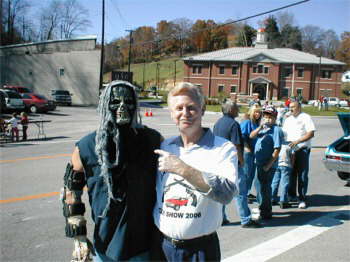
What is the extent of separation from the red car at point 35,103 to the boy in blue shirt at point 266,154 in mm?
25047

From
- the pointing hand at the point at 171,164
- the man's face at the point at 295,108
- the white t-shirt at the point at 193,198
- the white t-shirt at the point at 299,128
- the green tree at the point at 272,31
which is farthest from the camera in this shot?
the green tree at the point at 272,31

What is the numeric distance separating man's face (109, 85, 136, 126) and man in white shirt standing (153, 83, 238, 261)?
0.31 meters

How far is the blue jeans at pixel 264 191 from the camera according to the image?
559 cm

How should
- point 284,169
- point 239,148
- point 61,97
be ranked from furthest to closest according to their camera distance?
1. point 61,97
2. point 284,169
3. point 239,148

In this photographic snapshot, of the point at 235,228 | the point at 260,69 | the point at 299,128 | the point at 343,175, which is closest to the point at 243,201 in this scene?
the point at 235,228

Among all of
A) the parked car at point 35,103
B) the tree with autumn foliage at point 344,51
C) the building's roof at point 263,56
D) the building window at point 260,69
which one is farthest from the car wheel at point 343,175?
the tree with autumn foliage at point 344,51

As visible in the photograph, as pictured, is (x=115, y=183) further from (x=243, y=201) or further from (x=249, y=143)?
(x=249, y=143)

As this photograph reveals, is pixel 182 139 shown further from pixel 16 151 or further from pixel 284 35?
pixel 284 35

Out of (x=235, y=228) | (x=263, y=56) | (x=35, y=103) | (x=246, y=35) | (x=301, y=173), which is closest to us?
(x=235, y=228)

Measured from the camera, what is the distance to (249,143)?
615 cm

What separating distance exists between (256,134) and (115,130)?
151 inches

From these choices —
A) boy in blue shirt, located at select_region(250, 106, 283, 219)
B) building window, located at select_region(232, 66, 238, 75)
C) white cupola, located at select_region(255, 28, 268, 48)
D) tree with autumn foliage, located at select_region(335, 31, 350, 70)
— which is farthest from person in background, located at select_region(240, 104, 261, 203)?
tree with autumn foliage, located at select_region(335, 31, 350, 70)

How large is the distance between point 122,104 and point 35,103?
2741 cm

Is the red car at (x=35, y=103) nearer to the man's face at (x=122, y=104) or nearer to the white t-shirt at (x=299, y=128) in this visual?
the white t-shirt at (x=299, y=128)
